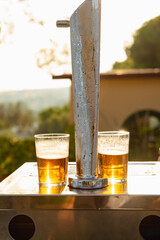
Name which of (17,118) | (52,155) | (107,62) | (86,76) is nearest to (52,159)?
(52,155)

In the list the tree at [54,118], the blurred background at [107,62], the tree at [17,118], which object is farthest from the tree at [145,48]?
the tree at [17,118]

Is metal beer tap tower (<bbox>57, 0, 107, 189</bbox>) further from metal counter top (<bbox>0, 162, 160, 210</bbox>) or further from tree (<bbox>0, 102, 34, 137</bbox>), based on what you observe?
tree (<bbox>0, 102, 34, 137</bbox>)

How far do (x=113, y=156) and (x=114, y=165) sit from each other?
4 cm

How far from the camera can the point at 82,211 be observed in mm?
1175

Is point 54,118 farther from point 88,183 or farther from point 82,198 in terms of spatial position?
point 82,198

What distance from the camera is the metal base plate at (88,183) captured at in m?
1.28

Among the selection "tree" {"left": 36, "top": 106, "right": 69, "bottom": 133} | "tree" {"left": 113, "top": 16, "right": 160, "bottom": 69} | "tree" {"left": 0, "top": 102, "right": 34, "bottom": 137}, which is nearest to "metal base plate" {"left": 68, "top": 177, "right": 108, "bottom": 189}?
"tree" {"left": 113, "top": 16, "right": 160, "bottom": 69}

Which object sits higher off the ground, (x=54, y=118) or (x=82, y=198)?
(x=82, y=198)

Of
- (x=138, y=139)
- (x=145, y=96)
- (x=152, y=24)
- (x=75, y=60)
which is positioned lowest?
(x=138, y=139)

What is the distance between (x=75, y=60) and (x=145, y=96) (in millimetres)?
7962

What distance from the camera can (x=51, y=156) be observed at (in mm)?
1319

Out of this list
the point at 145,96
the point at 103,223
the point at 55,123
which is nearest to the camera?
the point at 103,223

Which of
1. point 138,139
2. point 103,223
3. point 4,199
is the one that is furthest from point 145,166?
point 138,139

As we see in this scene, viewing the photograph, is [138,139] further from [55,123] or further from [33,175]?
[55,123]
